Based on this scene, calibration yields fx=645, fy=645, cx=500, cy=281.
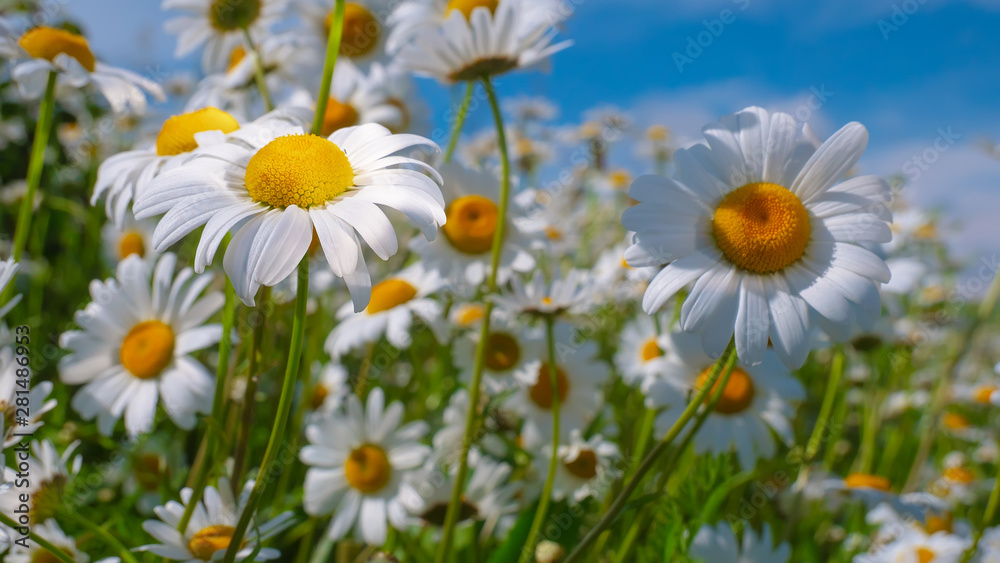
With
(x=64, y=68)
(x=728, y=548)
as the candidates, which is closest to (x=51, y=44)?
(x=64, y=68)

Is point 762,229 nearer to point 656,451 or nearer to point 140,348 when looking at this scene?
point 656,451

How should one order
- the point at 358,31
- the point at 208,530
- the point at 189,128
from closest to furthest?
the point at 208,530 < the point at 189,128 < the point at 358,31

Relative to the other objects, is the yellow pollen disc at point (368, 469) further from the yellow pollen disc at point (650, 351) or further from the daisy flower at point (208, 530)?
the yellow pollen disc at point (650, 351)

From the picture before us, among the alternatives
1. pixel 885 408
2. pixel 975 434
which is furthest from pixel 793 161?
pixel 975 434

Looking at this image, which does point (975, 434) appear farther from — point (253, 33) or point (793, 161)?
point (253, 33)

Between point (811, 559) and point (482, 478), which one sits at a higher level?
point (482, 478)

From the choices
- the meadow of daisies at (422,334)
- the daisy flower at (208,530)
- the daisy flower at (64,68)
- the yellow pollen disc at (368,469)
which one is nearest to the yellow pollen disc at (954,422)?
the meadow of daisies at (422,334)
